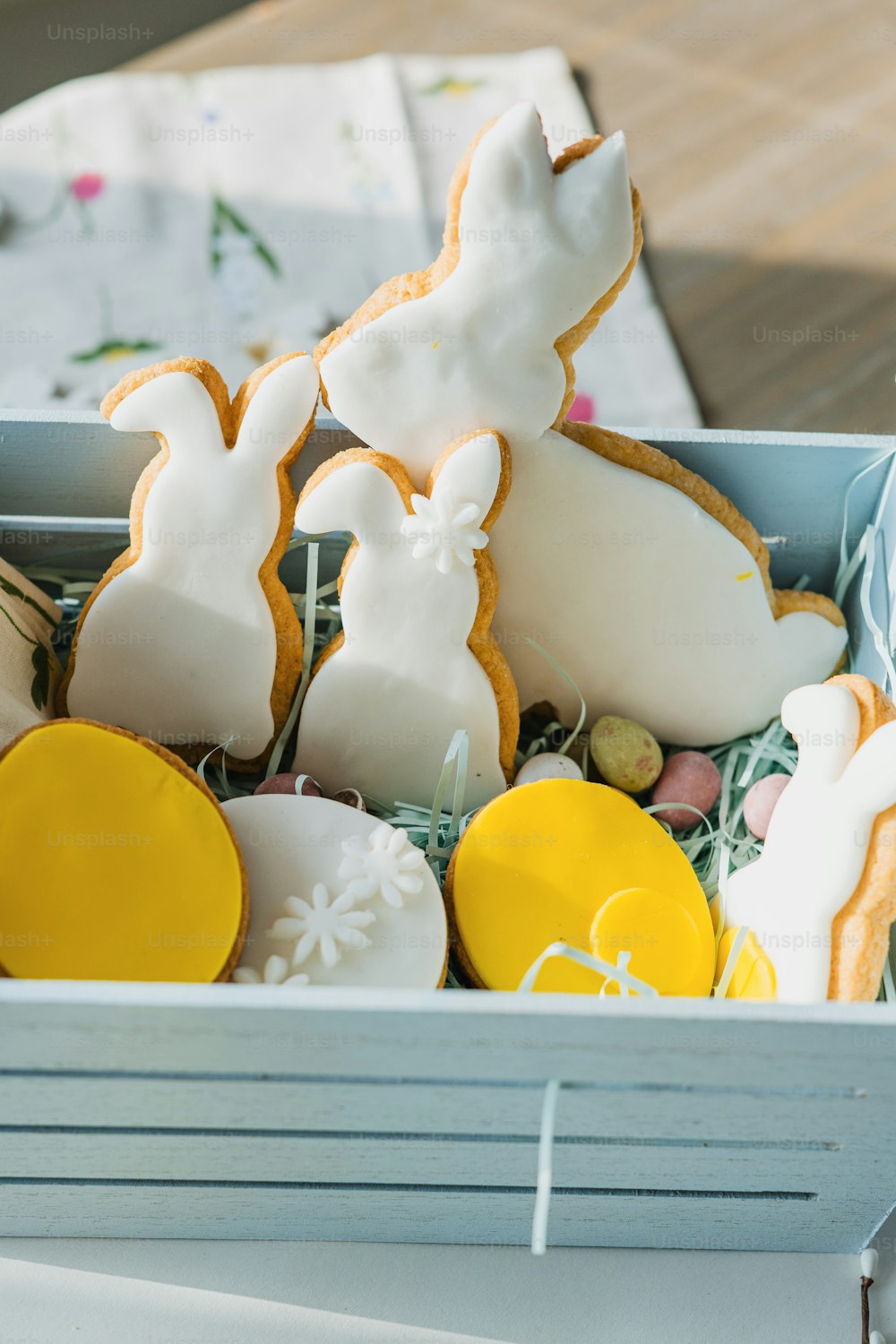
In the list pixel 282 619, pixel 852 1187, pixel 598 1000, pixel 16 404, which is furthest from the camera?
pixel 16 404

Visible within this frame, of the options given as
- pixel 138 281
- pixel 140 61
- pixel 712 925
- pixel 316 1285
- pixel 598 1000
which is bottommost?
pixel 316 1285

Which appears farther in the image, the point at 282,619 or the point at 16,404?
the point at 16,404

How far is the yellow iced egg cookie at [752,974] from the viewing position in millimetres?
656

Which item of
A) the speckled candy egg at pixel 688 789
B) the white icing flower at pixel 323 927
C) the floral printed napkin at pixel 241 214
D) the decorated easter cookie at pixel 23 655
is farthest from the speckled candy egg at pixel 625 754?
the floral printed napkin at pixel 241 214

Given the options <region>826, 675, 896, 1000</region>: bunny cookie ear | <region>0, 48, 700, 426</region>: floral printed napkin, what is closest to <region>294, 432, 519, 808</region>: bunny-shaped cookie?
<region>826, 675, 896, 1000</region>: bunny cookie ear

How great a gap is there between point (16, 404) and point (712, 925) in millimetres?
817

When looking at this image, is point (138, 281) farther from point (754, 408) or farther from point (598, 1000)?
point (598, 1000)

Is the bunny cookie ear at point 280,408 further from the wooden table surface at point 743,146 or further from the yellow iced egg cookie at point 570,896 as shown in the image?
the wooden table surface at point 743,146

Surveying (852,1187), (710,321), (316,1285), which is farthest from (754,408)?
(316,1285)

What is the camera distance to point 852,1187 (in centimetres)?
64

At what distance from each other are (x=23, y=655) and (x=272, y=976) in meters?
0.28

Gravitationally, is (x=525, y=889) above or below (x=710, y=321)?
below

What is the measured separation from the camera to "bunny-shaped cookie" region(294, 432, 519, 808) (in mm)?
686

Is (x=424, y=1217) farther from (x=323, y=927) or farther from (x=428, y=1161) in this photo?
(x=323, y=927)
